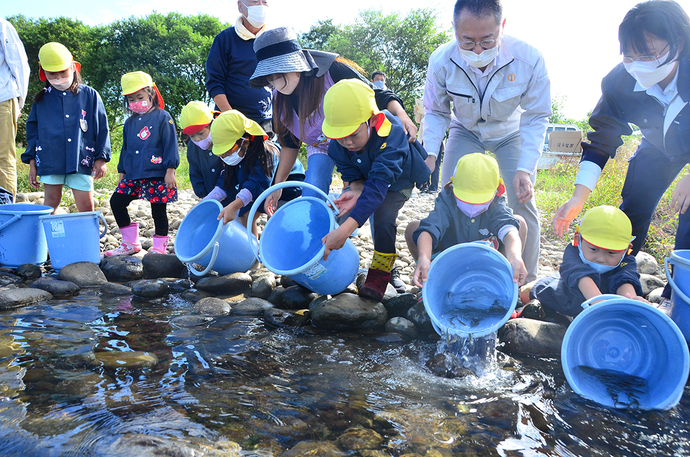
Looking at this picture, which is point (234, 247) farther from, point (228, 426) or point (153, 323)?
point (228, 426)

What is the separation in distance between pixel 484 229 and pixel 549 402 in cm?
113

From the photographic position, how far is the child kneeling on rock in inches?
101

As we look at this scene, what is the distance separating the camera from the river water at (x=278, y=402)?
5.25ft

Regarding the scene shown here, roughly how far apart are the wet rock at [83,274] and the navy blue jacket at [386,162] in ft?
7.15

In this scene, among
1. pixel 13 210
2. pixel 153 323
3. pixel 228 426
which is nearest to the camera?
pixel 228 426

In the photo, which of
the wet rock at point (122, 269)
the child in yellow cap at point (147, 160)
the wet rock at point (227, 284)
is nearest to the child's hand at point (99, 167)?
the child in yellow cap at point (147, 160)

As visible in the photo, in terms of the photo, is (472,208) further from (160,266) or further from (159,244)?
(159,244)

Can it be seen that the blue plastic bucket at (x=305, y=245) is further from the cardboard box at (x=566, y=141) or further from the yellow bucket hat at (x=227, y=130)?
the cardboard box at (x=566, y=141)

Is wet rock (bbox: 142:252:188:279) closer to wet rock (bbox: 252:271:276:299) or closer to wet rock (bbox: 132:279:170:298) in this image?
wet rock (bbox: 132:279:170:298)

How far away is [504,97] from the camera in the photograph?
288 cm

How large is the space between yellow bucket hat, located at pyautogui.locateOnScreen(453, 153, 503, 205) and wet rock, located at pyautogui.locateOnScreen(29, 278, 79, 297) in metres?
2.85

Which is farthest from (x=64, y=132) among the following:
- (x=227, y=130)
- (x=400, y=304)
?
(x=400, y=304)

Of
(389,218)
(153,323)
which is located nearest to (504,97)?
(389,218)

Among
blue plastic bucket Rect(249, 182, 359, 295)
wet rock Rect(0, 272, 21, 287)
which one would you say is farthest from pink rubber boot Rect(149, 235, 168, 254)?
blue plastic bucket Rect(249, 182, 359, 295)
